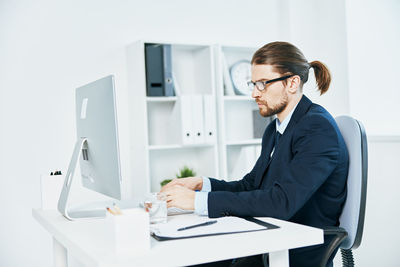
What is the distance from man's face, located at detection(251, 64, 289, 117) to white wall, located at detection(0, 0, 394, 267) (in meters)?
1.87

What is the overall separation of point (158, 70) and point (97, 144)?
1.82 m

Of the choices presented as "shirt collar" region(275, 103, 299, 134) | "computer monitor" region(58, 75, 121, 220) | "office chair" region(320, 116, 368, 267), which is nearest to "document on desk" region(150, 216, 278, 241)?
"computer monitor" region(58, 75, 121, 220)

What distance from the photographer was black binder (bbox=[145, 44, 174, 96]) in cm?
330

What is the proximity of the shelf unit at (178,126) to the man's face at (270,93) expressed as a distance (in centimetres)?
157

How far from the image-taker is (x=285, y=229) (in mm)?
1301

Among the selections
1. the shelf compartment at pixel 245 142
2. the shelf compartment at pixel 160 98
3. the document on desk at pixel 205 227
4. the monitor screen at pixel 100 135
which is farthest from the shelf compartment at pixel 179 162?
the document on desk at pixel 205 227

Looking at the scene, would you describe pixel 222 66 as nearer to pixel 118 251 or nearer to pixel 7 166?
pixel 7 166

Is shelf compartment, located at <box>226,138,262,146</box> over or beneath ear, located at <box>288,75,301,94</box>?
beneath

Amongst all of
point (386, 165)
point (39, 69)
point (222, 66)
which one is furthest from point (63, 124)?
point (386, 165)

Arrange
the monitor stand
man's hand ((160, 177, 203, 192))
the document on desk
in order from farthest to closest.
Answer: man's hand ((160, 177, 203, 192)) → the monitor stand → the document on desk

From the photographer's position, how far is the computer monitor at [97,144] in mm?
1439

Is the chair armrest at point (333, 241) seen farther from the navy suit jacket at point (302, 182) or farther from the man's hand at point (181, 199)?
the man's hand at point (181, 199)

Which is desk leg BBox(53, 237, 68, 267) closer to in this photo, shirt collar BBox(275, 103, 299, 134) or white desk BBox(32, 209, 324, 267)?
white desk BBox(32, 209, 324, 267)

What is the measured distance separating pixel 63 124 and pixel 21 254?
958 millimetres
